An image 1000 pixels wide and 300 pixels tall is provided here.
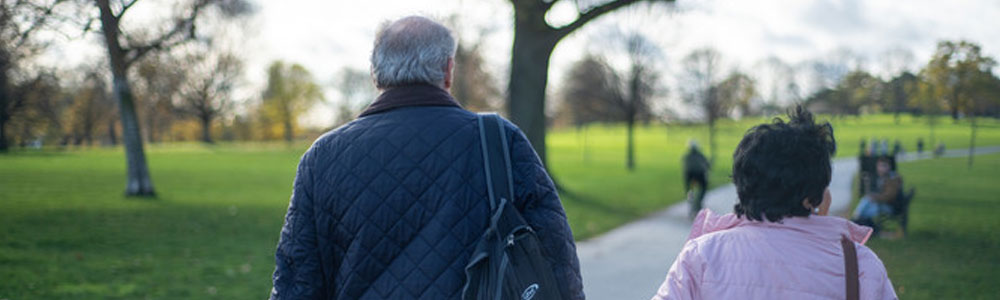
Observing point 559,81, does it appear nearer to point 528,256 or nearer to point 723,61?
point 723,61

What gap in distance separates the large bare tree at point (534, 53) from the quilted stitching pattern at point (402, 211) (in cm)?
1373

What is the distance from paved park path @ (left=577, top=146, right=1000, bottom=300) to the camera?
6512 mm

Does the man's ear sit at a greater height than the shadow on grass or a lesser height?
greater

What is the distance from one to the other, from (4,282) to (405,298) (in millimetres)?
6686

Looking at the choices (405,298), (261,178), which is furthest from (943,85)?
(261,178)

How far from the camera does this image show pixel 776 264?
2.14 m

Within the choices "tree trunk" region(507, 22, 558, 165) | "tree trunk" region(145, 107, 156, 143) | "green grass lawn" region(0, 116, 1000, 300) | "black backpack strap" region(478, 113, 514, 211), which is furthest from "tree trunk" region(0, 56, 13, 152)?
"tree trunk" region(145, 107, 156, 143)

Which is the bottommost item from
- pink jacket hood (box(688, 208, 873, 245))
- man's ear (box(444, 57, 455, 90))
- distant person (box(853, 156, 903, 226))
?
distant person (box(853, 156, 903, 226))

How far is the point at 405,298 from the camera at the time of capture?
198 centimetres

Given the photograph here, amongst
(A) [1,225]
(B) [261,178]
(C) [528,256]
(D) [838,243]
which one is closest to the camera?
(C) [528,256]

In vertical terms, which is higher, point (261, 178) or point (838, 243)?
point (838, 243)

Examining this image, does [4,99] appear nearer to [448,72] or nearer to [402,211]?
[448,72]

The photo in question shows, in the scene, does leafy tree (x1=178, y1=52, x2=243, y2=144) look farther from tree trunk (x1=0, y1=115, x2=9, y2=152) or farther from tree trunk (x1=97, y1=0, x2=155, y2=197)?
tree trunk (x1=97, y1=0, x2=155, y2=197)

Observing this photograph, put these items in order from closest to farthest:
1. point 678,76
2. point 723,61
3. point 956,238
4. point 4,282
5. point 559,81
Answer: point 4,282, point 956,238, point 678,76, point 723,61, point 559,81
